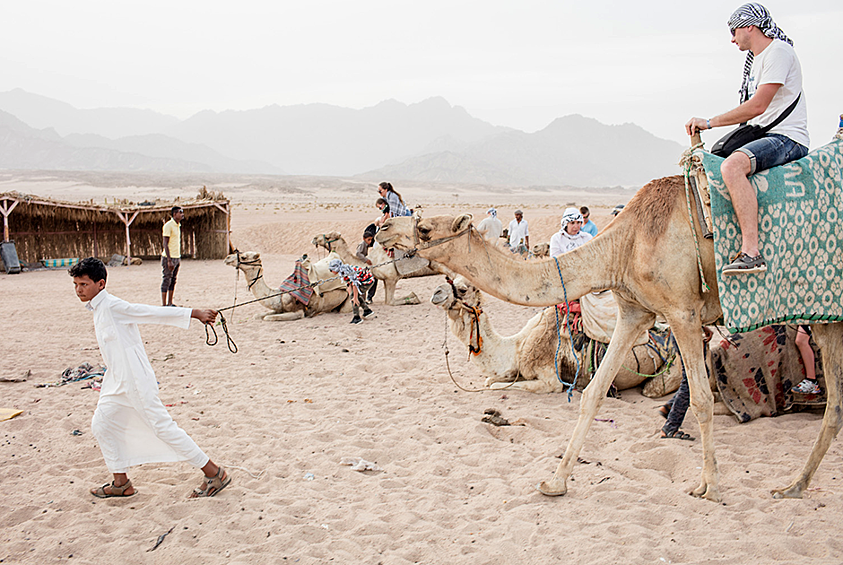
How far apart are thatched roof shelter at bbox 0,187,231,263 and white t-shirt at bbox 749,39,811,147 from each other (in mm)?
18474

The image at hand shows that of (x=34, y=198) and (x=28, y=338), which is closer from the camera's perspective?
(x=28, y=338)

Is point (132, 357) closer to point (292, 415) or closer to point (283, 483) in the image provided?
point (283, 483)

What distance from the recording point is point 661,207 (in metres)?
4.14

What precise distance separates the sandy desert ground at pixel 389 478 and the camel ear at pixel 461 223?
1.89 metres

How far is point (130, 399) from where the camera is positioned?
12.9 ft

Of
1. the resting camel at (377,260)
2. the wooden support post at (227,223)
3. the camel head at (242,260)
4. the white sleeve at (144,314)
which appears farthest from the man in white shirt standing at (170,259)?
the wooden support post at (227,223)

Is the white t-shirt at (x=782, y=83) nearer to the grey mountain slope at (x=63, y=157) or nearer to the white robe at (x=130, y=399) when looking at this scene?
the white robe at (x=130, y=399)

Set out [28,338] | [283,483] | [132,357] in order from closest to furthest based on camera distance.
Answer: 1. [132,357]
2. [283,483]
3. [28,338]

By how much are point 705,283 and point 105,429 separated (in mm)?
4086

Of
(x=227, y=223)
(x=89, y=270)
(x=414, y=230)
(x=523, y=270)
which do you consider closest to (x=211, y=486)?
(x=89, y=270)

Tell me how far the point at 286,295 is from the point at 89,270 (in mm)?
6982

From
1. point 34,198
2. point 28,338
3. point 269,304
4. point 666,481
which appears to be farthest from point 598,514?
point 34,198

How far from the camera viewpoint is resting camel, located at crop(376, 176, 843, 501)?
4.04m

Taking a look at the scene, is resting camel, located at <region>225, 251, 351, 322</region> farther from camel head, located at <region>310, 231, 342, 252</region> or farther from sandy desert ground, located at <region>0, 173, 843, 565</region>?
sandy desert ground, located at <region>0, 173, 843, 565</region>
